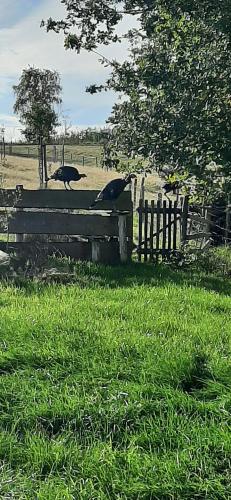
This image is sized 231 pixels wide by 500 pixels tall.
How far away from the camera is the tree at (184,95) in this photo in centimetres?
525

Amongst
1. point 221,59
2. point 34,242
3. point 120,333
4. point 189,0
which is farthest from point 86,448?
point 34,242

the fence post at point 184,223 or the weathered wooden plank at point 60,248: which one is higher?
the fence post at point 184,223

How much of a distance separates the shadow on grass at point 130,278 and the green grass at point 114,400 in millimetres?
1053

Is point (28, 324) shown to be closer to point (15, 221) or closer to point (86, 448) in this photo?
point (86, 448)

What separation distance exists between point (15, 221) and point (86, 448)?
20.6ft

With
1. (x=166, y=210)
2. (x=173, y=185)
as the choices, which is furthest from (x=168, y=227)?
(x=173, y=185)

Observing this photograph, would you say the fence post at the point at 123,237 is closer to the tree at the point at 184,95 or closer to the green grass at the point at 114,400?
the tree at the point at 184,95

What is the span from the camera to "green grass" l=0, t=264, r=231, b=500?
260 centimetres

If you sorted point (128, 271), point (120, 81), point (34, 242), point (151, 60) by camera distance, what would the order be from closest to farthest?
point (151, 60) < point (120, 81) < point (128, 271) < point (34, 242)

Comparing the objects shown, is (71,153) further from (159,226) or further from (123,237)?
(123,237)

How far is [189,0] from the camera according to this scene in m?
5.33

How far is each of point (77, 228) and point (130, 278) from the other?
171 centimetres

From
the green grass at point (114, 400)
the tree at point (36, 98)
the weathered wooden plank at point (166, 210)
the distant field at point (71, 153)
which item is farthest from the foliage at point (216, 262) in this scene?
the distant field at point (71, 153)

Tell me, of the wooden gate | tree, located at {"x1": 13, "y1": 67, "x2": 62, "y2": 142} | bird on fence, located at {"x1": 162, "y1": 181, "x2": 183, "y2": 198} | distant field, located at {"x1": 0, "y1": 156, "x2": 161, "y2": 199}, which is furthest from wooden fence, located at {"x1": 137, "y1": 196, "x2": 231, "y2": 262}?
distant field, located at {"x1": 0, "y1": 156, "x2": 161, "y2": 199}
